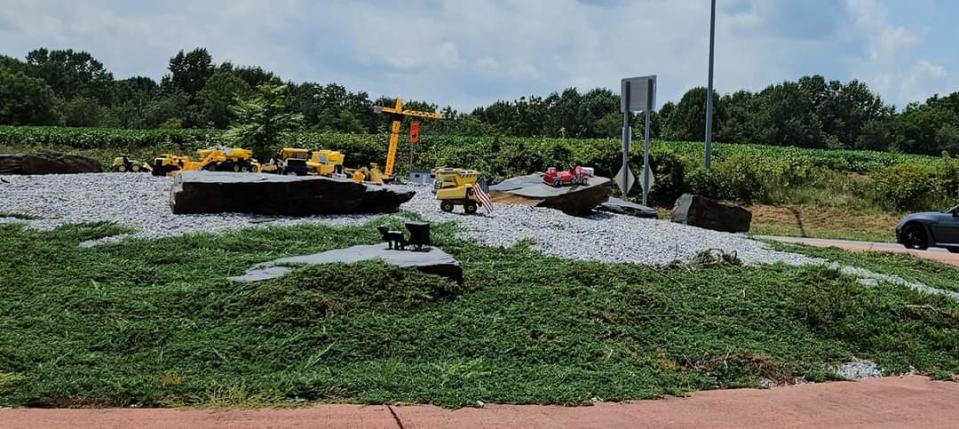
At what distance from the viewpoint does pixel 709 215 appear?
61.3ft

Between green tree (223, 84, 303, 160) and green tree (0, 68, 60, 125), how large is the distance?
43040 millimetres

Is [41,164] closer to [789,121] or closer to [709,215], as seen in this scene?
[709,215]

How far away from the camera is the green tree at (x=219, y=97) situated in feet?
193

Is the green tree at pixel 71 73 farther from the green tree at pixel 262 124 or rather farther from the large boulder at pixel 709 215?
the large boulder at pixel 709 215

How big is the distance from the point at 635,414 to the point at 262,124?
24237mm

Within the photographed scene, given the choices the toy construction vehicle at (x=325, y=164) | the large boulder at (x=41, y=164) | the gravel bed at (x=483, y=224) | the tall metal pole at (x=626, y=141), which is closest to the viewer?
the gravel bed at (x=483, y=224)

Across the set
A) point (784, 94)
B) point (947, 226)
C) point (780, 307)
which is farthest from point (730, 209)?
point (784, 94)

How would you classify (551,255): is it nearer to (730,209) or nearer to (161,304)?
(161,304)

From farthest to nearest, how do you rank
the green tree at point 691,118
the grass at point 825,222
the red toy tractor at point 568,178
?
1. the green tree at point 691,118
2. the grass at point 825,222
3. the red toy tractor at point 568,178

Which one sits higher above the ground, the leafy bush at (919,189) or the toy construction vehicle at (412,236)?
the leafy bush at (919,189)

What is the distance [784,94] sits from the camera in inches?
3501

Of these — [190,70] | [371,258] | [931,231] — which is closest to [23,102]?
[190,70]

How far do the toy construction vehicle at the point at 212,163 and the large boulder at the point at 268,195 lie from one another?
6.12 meters

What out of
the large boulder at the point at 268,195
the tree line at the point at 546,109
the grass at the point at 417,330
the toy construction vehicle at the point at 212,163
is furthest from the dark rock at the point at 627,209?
the tree line at the point at 546,109
